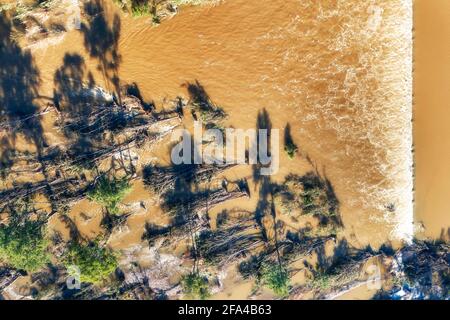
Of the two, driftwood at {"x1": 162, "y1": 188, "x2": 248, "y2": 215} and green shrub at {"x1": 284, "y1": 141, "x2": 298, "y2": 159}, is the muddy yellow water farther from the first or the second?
driftwood at {"x1": 162, "y1": 188, "x2": 248, "y2": 215}

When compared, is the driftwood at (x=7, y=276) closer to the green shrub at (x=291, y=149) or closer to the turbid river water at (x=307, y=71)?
the turbid river water at (x=307, y=71)

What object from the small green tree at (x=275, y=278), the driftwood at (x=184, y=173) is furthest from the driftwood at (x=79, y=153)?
the small green tree at (x=275, y=278)

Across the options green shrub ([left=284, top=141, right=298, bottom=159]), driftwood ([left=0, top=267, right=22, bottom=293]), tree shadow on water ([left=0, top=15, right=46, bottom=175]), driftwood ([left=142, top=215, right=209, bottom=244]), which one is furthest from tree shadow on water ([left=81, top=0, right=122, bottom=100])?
driftwood ([left=0, top=267, right=22, bottom=293])

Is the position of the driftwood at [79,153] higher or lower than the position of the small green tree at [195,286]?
higher

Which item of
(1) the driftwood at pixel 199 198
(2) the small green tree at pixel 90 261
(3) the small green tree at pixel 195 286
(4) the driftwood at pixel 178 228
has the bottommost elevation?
(3) the small green tree at pixel 195 286

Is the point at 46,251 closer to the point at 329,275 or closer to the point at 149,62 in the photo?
the point at 149,62
